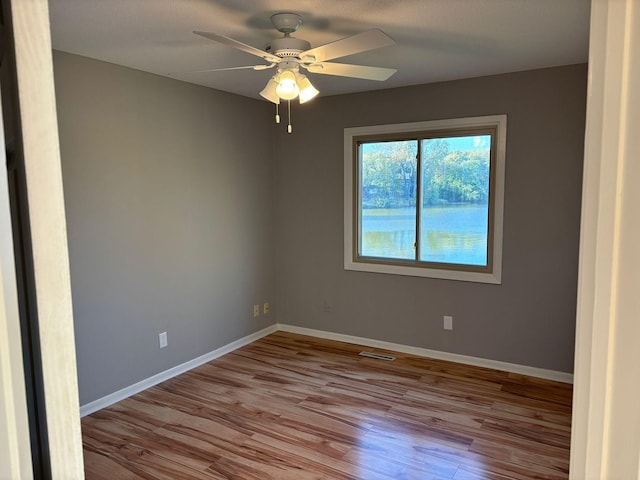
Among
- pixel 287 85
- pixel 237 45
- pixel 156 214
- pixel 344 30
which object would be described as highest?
pixel 344 30

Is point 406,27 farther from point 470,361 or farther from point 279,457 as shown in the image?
point 470,361

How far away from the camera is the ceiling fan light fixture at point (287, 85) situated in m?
2.37

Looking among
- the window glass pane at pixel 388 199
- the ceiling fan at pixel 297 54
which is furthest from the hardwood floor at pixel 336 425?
the ceiling fan at pixel 297 54

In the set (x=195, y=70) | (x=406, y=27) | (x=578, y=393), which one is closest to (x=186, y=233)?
(x=195, y=70)

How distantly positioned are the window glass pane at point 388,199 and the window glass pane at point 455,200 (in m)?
0.12

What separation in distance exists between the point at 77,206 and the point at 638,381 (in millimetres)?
3193

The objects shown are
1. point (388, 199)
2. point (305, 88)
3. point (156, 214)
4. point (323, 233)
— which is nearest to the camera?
point (305, 88)

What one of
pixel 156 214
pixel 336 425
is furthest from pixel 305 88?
pixel 336 425

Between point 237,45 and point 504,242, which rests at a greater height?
point 237,45

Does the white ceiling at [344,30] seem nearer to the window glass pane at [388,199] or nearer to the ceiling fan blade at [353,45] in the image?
the ceiling fan blade at [353,45]

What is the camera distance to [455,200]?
3.96 m

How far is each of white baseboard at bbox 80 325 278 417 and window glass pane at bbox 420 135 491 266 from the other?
6.12 ft

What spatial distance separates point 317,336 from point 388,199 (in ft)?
5.21

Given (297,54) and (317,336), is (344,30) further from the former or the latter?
(317,336)
